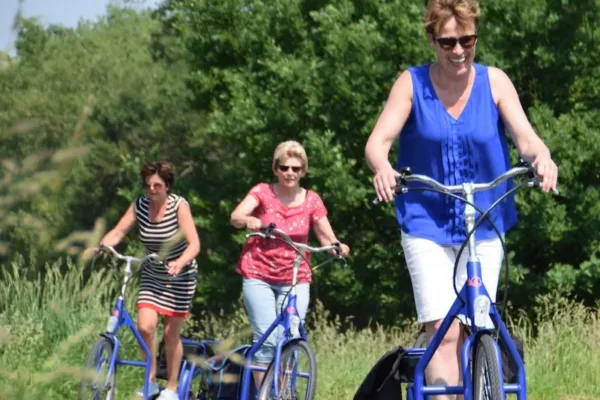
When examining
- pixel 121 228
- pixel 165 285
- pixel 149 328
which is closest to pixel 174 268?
pixel 165 285

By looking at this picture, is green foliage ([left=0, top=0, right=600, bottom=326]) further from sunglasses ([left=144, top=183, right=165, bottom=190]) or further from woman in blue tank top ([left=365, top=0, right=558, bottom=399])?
woman in blue tank top ([left=365, top=0, right=558, bottom=399])

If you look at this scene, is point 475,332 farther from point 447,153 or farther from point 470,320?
point 447,153

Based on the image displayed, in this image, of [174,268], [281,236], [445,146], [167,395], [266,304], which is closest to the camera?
[445,146]

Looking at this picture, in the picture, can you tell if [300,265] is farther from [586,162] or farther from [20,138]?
[586,162]

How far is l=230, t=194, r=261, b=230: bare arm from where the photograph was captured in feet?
25.9

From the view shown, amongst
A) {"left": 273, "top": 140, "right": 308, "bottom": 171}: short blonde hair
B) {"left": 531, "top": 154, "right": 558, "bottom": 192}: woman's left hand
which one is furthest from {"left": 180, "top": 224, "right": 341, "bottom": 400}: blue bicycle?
{"left": 531, "top": 154, "right": 558, "bottom": 192}: woman's left hand

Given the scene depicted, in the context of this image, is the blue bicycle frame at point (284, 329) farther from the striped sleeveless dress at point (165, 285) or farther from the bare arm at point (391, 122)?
the bare arm at point (391, 122)

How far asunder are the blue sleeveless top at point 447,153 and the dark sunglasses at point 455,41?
0.20 meters

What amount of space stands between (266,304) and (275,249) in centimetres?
34

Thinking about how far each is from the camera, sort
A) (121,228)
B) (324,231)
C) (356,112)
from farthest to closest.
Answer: (356,112), (121,228), (324,231)

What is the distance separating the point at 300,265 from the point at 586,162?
1610 centimetres

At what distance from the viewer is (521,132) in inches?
200

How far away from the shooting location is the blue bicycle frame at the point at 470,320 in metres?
4.64

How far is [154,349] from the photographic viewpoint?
380 inches
